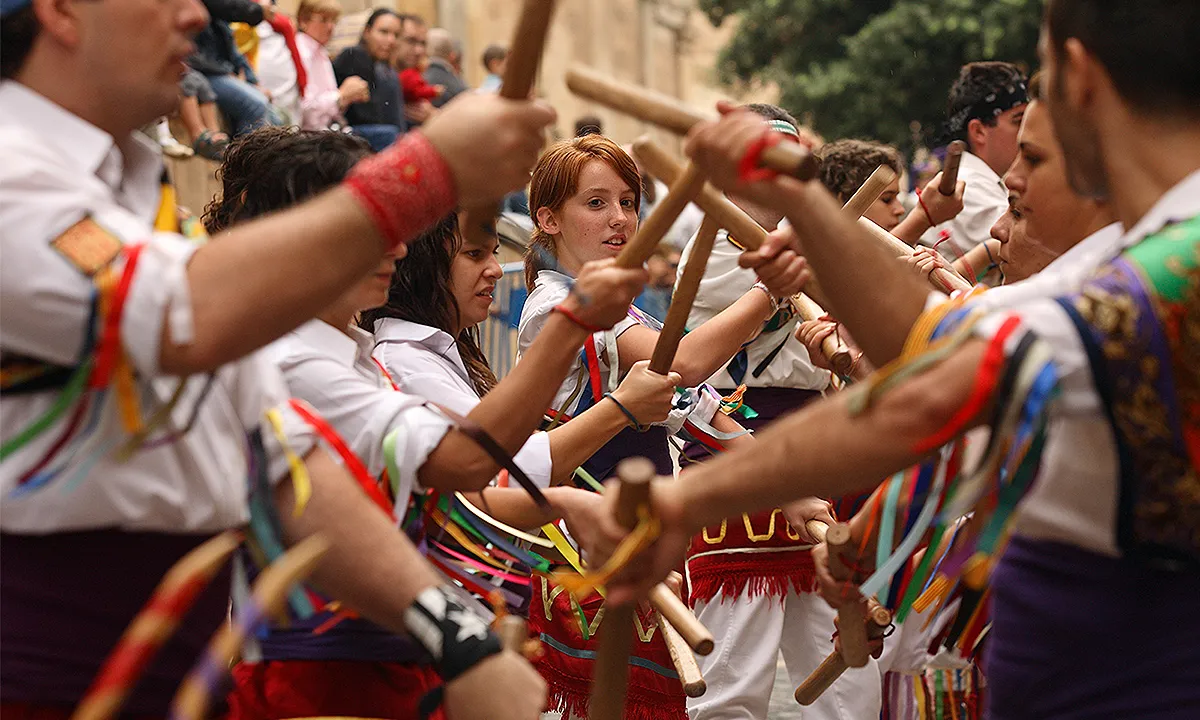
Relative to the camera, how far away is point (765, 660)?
13.9ft

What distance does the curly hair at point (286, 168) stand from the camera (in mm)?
2527

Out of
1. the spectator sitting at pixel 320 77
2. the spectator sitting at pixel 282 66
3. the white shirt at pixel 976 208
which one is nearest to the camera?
the white shirt at pixel 976 208

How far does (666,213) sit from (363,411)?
0.61m

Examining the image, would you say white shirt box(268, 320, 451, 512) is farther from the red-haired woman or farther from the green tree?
the green tree

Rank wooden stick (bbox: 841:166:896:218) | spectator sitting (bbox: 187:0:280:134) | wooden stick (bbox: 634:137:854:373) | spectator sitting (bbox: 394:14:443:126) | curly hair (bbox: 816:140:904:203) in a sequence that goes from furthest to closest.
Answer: spectator sitting (bbox: 394:14:443:126), spectator sitting (bbox: 187:0:280:134), curly hair (bbox: 816:140:904:203), wooden stick (bbox: 841:166:896:218), wooden stick (bbox: 634:137:854:373)

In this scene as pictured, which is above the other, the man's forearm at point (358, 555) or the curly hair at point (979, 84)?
the man's forearm at point (358, 555)

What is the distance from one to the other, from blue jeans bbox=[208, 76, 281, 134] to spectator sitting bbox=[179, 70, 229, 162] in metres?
0.05

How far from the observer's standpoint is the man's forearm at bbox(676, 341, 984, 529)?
1.70m

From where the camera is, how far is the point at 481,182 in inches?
76.0

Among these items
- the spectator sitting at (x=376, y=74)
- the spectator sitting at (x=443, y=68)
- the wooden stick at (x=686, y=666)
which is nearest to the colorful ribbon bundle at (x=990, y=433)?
the wooden stick at (x=686, y=666)

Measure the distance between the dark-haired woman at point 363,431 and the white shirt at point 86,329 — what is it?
40 centimetres

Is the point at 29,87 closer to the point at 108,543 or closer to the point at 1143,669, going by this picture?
the point at 108,543

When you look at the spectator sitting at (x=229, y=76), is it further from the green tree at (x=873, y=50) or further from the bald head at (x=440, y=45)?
the green tree at (x=873, y=50)

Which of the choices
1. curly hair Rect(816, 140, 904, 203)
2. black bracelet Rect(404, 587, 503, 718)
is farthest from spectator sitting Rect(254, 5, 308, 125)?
black bracelet Rect(404, 587, 503, 718)
